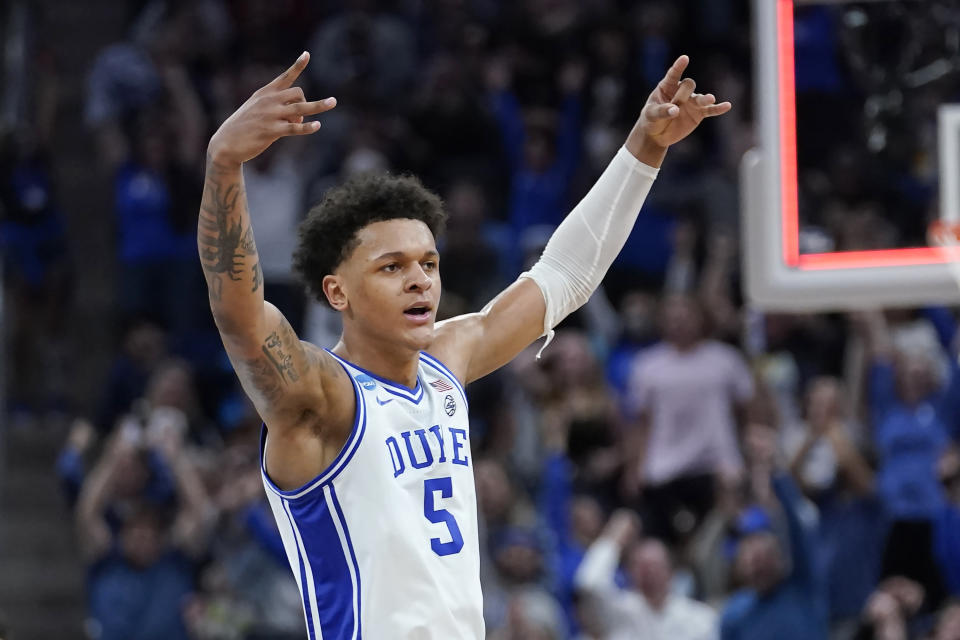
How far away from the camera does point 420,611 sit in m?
4.26

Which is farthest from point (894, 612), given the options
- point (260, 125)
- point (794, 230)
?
point (260, 125)

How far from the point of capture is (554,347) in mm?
10641

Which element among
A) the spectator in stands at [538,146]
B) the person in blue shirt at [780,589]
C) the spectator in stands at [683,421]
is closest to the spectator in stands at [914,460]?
the person in blue shirt at [780,589]

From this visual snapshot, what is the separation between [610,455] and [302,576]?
5.96 meters

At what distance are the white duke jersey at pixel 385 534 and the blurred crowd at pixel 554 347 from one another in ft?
9.53

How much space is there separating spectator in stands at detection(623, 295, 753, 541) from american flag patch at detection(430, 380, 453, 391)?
212 inches

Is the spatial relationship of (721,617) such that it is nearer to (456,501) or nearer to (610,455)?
(610,455)

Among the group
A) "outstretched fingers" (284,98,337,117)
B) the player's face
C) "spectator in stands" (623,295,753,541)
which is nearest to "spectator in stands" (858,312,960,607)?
"spectator in stands" (623,295,753,541)

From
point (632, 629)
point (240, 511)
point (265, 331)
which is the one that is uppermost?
point (265, 331)

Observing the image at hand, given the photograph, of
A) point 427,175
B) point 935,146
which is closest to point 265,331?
point 935,146

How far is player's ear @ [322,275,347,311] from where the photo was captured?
4.61 metres

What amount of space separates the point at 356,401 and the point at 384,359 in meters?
0.26

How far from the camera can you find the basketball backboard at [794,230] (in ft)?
21.0

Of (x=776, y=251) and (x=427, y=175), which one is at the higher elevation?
(x=427, y=175)
